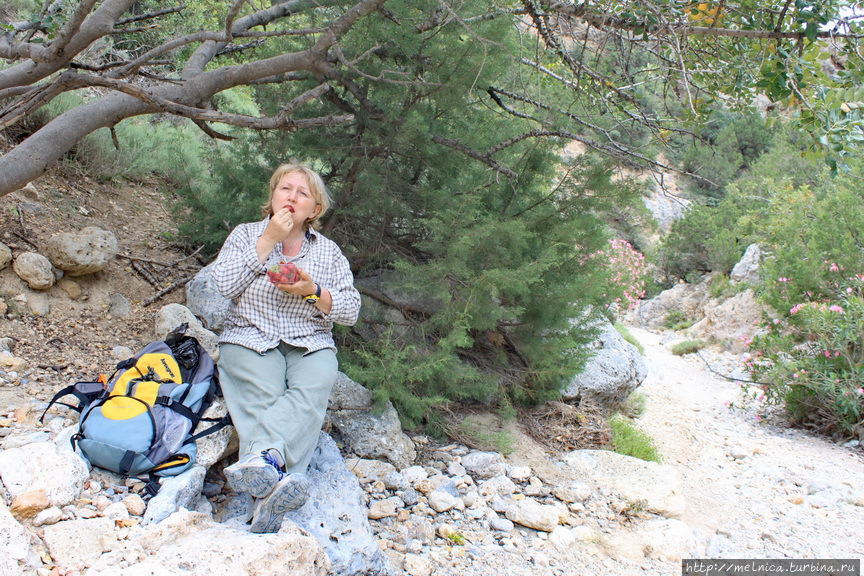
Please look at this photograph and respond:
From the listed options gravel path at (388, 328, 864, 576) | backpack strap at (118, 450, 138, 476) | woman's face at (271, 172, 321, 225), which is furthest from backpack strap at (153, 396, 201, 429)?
gravel path at (388, 328, 864, 576)

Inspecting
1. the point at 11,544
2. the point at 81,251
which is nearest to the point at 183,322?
the point at 81,251

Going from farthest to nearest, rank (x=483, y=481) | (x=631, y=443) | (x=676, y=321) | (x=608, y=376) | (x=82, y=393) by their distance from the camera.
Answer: (x=676, y=321), (x=608, y=376), (x=631, y=443), (x=483, y=481), (x=82, y=393)

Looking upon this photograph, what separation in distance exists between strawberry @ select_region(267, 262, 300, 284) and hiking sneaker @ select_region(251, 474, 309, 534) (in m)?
0.87

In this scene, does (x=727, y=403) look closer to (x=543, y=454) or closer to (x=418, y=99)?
(x=543, y=454)

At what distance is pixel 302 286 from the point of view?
9.13ft

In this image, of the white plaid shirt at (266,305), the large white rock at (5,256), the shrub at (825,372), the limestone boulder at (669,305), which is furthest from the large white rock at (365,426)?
the limestone boulder at (669,305)

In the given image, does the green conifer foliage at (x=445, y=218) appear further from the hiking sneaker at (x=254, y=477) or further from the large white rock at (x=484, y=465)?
the hiking sneaker at (x=254, y=477)

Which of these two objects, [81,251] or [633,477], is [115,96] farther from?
[633,477]

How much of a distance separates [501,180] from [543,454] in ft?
6.17

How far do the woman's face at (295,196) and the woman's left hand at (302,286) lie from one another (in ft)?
1.44

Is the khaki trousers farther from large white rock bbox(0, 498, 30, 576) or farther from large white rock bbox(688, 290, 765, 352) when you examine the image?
large white rock bbox(688, 290, 765, 352)

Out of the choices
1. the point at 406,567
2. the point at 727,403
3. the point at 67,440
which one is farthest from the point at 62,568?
the point at 727,403

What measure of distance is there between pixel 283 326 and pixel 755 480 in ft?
11.8

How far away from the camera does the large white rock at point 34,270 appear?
12.7ft
